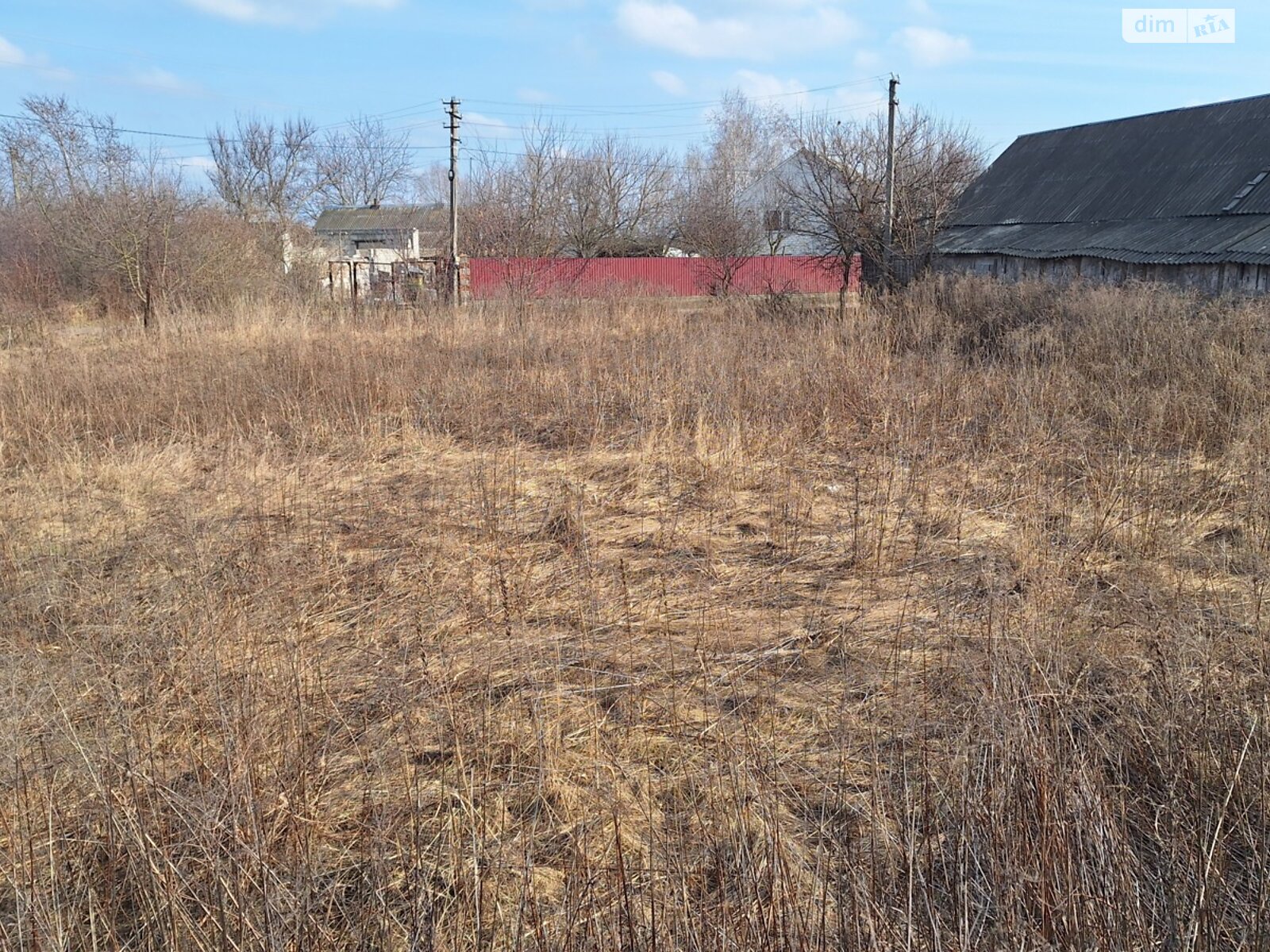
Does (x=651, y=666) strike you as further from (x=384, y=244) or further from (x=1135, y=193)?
(x=384, y=244)

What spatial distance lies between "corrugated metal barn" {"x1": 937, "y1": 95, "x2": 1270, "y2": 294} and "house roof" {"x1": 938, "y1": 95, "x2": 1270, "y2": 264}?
27 mm

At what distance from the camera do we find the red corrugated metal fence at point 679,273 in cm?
2278

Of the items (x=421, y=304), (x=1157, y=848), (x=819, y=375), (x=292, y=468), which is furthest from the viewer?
(x=421, y=304)

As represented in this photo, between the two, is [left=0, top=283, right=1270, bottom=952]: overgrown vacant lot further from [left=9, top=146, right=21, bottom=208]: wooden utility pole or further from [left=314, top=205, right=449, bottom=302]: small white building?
[left=9, top=146, right=21, bottom=208]: wooden utility pole

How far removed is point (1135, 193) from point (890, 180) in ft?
16.5

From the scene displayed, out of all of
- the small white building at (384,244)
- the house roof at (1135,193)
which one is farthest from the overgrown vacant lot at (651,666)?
the small white building at (384,244)

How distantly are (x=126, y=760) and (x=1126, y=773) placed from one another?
2.75 metres

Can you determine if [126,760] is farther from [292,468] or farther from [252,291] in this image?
[252,291]

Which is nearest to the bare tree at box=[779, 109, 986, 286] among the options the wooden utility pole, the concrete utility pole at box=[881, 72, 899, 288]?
the concrete utility pole at box=[881, 72, 899, 288]

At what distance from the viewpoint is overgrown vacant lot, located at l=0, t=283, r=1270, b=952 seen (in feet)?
6.79

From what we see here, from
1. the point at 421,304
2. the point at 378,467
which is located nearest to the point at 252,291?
the point at 421,304

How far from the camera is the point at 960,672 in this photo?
3.32m

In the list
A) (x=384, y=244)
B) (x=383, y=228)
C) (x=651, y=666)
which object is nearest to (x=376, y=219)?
(x=383, y=228)

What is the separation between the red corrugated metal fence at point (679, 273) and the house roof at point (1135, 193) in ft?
13.3
